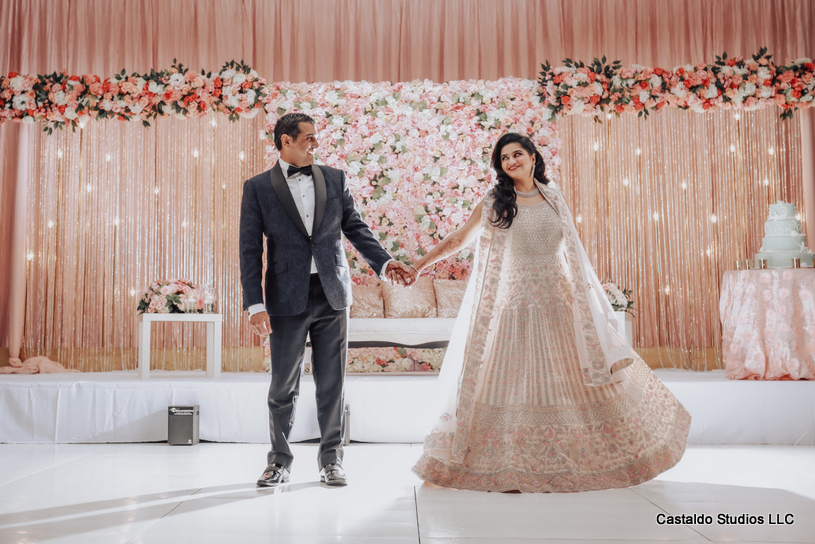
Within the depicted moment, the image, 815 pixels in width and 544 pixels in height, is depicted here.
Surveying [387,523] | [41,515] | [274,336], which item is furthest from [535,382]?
[41,515]

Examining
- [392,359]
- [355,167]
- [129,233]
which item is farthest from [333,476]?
[129,233]

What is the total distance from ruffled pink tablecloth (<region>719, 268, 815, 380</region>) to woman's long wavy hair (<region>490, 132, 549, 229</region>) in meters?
2.42

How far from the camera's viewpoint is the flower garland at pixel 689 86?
238 inches

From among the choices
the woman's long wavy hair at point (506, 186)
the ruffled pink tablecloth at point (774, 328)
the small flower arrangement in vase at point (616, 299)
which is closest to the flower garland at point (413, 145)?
the small flower arrangement in vase at point (616, 299)

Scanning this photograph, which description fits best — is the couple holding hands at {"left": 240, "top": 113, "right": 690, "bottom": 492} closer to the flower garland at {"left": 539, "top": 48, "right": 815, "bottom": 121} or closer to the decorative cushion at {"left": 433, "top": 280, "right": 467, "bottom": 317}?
the decorative cushion at {"left": 433, "top": 280, "right": 467, "bottom": 317}

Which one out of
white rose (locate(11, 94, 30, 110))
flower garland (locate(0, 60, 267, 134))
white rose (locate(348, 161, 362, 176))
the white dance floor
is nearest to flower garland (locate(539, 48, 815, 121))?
white rose (locate(348, 161, 362, 176))

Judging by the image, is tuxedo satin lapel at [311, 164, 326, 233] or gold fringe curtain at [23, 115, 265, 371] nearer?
tuxedo satin lapel at [311, 164, 326, 233]

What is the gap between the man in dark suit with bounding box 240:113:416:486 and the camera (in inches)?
117

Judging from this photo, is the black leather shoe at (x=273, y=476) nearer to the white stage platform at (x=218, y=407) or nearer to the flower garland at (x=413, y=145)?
the white stage platform at (x=218, y=407)

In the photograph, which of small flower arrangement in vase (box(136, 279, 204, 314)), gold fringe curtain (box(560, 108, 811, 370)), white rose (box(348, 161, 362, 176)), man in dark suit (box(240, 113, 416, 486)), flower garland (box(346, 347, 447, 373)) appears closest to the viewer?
man in dark suit (box(240, 113, 416, 486))

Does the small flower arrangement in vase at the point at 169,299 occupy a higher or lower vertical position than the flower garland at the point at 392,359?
higher

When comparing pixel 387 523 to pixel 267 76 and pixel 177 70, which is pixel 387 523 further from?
pixel 267 76

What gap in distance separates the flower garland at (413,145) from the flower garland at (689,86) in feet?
1.54

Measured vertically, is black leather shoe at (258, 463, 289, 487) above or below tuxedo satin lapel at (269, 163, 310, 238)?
below
